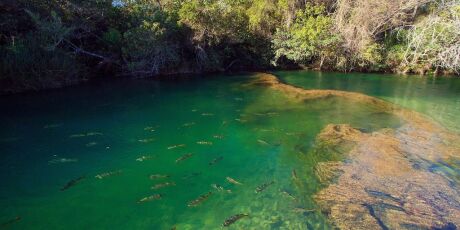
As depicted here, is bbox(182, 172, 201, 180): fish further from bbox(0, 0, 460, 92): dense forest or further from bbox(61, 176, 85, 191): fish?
bbox(0, 0, 460, 92): dense forest

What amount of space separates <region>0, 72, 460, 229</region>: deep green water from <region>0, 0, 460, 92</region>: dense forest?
231cm

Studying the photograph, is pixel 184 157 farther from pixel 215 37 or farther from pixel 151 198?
pixel 215 37

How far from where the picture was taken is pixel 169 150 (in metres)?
9.55

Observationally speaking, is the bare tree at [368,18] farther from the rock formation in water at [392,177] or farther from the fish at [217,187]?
the fish at [217,187]

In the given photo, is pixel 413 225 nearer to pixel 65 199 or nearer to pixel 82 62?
pixel 65 199

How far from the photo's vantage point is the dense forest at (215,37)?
1634 cm

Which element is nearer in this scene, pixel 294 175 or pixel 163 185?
pixel 163 185

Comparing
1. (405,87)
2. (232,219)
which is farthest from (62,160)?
(405,87)

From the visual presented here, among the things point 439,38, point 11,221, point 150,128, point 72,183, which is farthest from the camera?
point 439,38

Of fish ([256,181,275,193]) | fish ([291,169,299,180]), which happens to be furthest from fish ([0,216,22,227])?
fish ([291,169,299,180])

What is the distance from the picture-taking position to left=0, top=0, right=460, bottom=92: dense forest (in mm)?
16336

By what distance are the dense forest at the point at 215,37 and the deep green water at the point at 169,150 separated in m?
2.31

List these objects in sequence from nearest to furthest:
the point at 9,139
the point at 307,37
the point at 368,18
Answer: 1. the point at 9,139
2. the point at 368,18
3. the point at 307,37

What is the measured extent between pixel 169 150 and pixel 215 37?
531 inches
